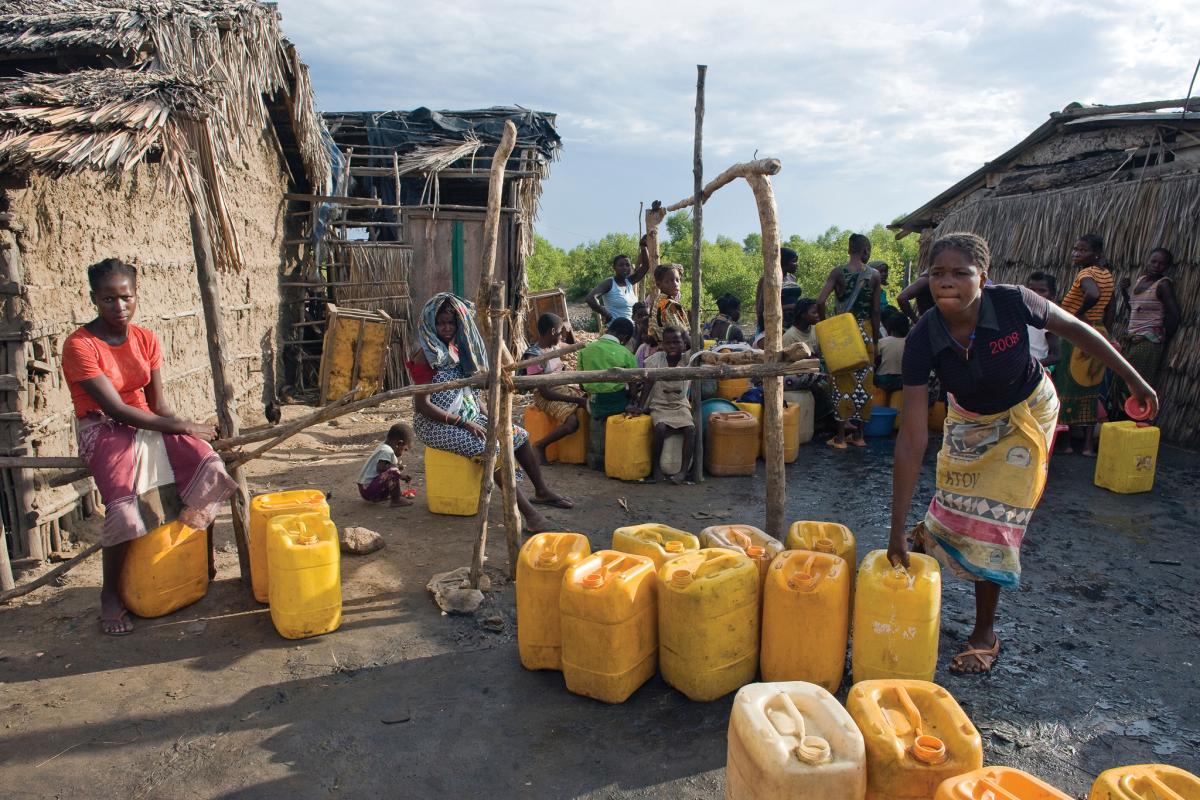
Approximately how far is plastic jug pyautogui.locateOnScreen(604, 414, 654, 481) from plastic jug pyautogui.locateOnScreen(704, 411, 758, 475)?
539 millimetres

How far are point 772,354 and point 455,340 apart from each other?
215cm

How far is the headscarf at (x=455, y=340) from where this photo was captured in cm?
491

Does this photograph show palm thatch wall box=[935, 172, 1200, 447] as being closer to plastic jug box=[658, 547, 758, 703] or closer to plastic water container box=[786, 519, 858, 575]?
plastic water container box=[786, 519, 858, 575]

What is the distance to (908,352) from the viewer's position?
3104mm

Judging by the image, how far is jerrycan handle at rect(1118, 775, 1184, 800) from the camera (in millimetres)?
1723

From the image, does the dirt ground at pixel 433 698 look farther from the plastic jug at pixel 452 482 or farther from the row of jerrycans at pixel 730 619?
the plastic jug at pixel 452 482

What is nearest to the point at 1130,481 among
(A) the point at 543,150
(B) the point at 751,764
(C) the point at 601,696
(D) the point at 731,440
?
(D) the point at 731,440

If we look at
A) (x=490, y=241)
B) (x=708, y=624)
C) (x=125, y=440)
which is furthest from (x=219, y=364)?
(x=708, y=624)

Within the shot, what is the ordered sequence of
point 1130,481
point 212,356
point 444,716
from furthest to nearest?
point 1130,481 → point 212,356 → point 444,716

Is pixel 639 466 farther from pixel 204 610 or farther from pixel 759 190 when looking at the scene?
pixel 204 610

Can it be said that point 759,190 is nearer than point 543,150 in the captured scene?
Yes

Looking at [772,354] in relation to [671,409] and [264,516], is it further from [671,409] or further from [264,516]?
[264,516]

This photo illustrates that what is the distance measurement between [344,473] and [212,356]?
8.20 feet

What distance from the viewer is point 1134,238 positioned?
7543 mm
